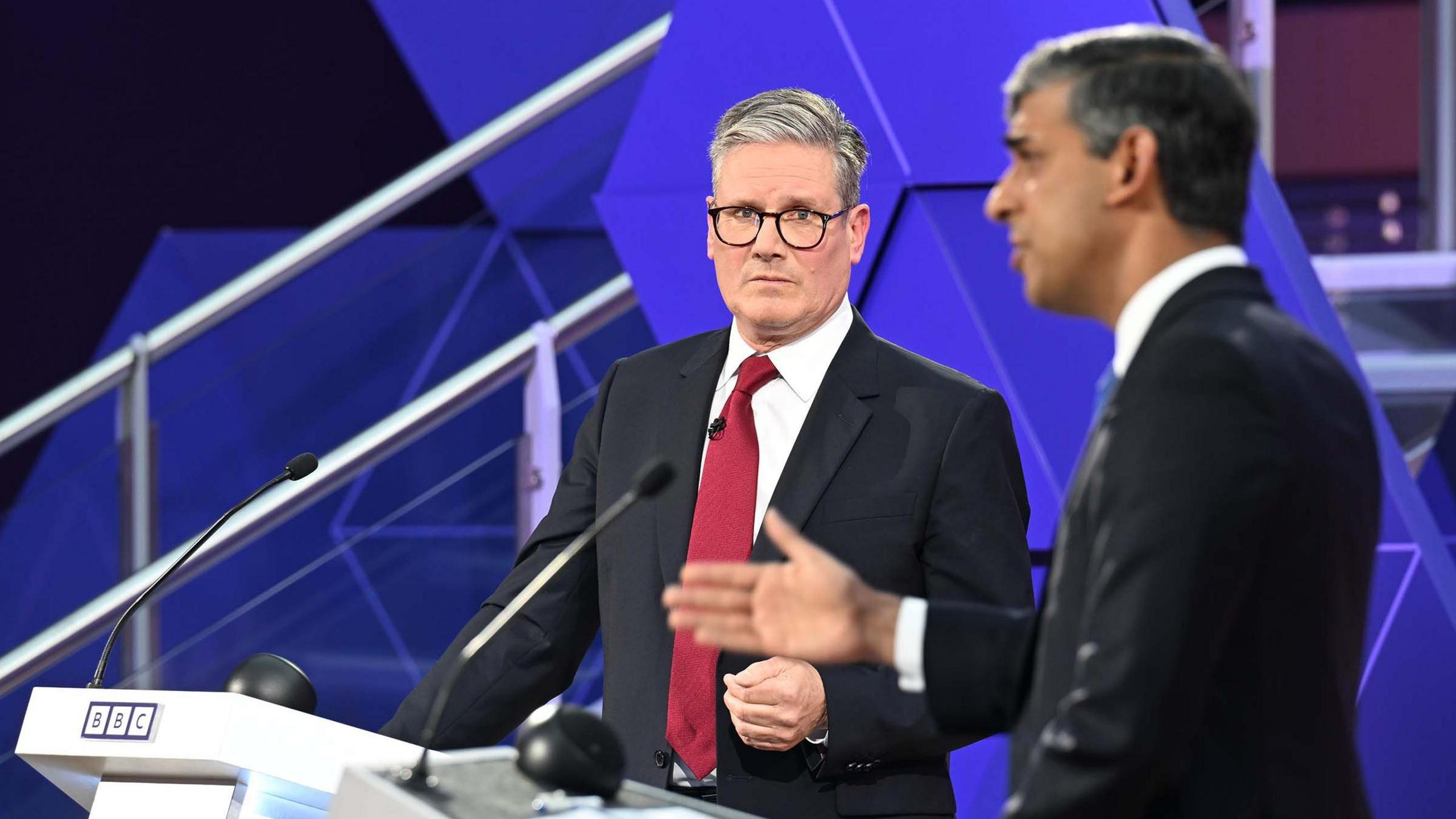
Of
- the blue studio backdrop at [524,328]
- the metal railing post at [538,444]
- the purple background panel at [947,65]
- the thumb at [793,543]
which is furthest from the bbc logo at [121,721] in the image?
the metal railing post at [538,444]

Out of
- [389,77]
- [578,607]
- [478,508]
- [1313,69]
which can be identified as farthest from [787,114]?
[1313,69]

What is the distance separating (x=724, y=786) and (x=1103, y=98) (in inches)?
37.1

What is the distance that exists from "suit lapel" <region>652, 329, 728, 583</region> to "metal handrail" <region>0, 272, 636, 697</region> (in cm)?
161

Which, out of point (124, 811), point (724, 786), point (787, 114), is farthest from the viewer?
point (787, 114)

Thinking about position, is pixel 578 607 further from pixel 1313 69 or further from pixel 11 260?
pixel 1313 69

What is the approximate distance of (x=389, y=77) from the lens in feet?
19.0

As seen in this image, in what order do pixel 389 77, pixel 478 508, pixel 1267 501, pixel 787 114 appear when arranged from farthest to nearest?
pixel 389 77 → pixel 478 508 → pixel 787 114 → pixel 1267 501

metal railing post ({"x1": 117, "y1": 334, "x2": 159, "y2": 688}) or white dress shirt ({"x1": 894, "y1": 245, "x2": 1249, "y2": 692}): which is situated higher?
metal railing post ({"x1": 117, "y1": 334, "x2": 159, "y2": 688})

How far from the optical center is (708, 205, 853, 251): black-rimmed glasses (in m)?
2.05

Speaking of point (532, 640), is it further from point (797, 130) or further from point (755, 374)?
point (797, 130)

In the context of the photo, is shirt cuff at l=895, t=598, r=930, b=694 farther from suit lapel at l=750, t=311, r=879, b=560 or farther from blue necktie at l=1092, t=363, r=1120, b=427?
blue necktie at l=1092, t=363, r=1120, b=427

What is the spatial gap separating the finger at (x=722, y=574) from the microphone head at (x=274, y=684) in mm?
633

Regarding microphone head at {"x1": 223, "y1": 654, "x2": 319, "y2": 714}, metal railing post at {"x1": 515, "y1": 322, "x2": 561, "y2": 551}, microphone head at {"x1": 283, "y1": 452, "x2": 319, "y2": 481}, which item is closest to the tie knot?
microphone head at {"x1": 283, "y1": 452, "x2": 319, "y2": 481}

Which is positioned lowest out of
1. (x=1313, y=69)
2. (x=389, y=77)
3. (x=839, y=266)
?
(x=839, y=266)
